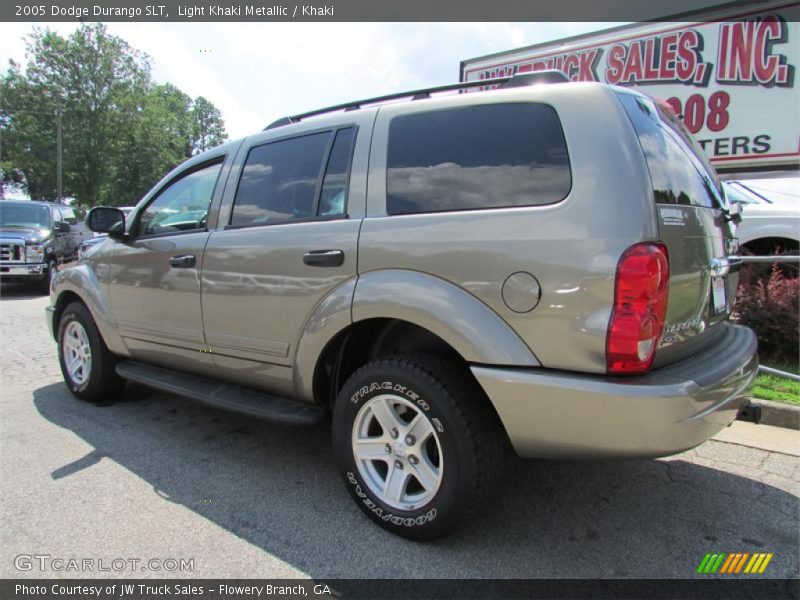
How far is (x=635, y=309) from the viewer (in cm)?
193

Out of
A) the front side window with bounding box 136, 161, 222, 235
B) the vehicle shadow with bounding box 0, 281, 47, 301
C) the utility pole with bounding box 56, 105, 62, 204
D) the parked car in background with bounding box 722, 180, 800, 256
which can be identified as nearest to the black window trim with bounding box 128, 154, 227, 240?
the front side window with bounding box 136, 161, 222, 235

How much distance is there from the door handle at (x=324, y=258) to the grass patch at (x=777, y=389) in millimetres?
3240

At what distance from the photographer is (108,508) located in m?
2.74

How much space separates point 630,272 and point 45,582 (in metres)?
2.65

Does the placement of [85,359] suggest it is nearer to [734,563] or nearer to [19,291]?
[734,563]

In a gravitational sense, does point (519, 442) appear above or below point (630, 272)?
below

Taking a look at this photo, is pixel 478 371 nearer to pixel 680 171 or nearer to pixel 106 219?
pixel 680 171

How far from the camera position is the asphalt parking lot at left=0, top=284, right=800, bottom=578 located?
2305 mm

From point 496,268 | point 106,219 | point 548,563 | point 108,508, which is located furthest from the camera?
point 106,219

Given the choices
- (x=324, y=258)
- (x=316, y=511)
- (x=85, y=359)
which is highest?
(x=324, y=258)

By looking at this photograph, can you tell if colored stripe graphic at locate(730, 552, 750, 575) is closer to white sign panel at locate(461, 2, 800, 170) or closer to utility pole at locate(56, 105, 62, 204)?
white sign panel at locate(461, 2, 800, 170)

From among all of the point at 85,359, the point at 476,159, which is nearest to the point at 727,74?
the point at 476,159

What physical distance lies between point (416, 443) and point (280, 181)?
5.60 feet

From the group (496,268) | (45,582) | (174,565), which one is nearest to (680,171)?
(496,268)
